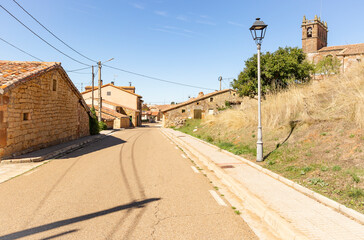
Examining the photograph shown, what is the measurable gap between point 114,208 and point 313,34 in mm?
78016

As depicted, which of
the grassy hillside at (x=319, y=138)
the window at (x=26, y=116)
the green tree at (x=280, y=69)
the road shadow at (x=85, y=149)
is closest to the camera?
the grassy hillside at (x=319, y=138)

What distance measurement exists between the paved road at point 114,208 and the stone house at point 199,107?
3530cm

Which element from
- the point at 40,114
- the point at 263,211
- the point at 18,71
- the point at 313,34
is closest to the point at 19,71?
the point at 18,71

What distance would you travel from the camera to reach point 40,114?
1262cm

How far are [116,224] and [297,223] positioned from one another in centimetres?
297

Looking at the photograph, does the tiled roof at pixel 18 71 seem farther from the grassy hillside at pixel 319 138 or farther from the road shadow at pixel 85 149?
the grassy hillside at pixel 319 138

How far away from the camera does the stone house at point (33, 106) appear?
988 centimetres

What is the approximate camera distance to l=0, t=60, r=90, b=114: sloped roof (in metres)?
9.87

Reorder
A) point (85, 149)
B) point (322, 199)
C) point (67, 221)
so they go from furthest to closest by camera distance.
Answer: point (85, 149), point (322, 199), point (67, 221)

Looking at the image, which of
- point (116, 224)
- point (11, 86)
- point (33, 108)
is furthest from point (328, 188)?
point (33, 108)

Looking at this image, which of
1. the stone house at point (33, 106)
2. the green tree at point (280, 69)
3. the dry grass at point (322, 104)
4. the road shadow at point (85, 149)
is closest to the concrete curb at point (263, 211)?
the dry grass at point (322, 104)

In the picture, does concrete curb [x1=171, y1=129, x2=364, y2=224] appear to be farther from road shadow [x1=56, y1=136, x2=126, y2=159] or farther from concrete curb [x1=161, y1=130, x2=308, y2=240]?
road shadow [x1=56, y1=136, x2=126, y2=159]

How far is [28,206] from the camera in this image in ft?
15.4

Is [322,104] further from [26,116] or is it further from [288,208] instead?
[26,116]
